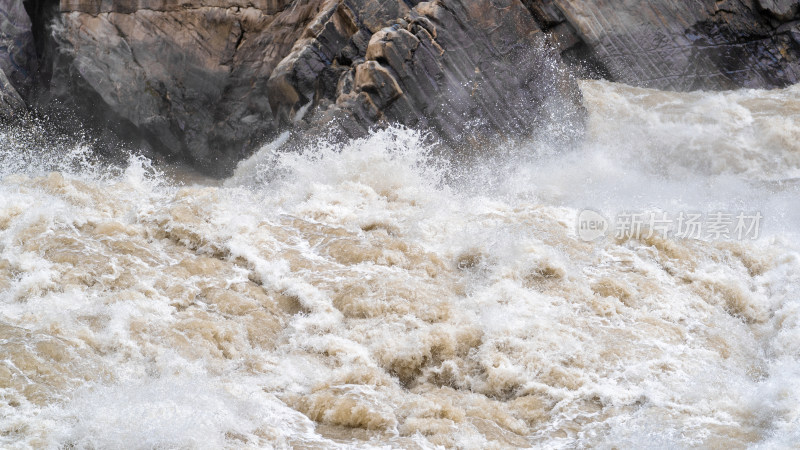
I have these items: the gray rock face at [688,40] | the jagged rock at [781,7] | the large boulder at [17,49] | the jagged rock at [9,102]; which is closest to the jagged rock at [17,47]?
the large boulder at [17,49]

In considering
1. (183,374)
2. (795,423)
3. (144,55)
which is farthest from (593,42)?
(183,374)

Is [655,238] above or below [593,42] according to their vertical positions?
below

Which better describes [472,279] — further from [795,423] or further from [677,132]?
[677,132]

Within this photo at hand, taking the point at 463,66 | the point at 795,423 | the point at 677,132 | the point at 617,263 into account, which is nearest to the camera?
the point at 795,423

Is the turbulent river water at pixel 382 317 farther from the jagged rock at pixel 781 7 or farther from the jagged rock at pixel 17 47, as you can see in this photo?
the jagged rock at pixel 17 47

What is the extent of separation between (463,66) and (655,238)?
4.19m

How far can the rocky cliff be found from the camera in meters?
10.3

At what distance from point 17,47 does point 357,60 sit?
5609 millimetres

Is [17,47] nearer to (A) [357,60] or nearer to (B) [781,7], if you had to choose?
(A) [357,60]

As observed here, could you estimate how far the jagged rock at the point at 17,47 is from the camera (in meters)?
11.2

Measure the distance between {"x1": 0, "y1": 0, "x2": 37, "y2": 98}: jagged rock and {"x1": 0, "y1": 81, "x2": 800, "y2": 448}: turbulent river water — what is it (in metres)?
4.62

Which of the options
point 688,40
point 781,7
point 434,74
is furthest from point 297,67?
point 781,7

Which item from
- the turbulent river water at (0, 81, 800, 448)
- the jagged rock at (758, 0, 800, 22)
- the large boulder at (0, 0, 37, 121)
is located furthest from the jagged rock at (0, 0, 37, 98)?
the jagged rock at (758, 0, 800, 22)

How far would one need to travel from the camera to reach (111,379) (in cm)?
455
